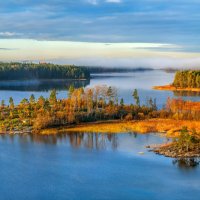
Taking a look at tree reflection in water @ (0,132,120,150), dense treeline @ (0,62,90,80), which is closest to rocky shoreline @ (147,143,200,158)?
tree reflection in water @ (0,132,120,150)

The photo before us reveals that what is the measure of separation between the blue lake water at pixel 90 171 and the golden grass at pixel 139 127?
3661 mm

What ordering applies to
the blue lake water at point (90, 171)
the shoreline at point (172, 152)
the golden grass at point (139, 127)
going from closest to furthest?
the blue lake water at point (90, 171), the shoreline at point (172, 152), the golden grass at point (139, 127)

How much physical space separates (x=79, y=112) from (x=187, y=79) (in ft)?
180

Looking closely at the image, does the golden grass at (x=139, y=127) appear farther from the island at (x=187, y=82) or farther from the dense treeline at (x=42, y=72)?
the dense treeline at (x=42, y=72)

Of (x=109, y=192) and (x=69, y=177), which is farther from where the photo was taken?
(x=69, y=177)

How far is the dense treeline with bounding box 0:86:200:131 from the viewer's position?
51.1 metres

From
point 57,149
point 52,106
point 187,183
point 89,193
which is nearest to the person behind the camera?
point 89,193

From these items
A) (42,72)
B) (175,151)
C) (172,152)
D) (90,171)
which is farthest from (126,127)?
(42,72)

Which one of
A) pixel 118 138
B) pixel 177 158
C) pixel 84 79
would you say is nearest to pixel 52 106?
pixel 118 138

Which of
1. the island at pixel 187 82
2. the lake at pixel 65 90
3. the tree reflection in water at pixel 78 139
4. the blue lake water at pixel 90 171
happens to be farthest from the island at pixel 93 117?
the island at pixel 187 82

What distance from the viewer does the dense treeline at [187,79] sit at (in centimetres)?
10205

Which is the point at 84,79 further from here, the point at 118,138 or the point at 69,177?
the point at 69,177

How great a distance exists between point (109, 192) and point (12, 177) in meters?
7.63

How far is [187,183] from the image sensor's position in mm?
30203
